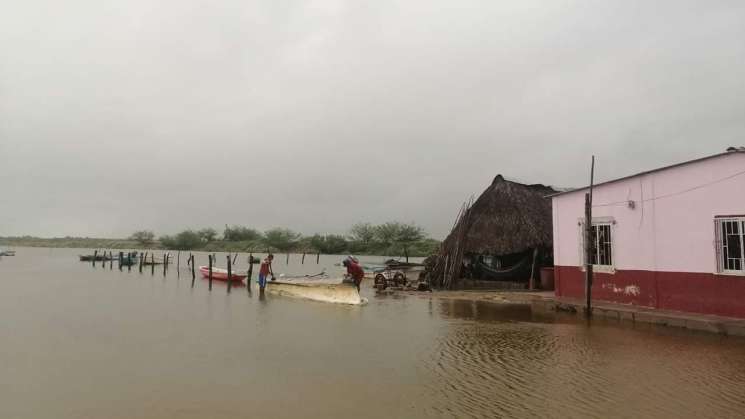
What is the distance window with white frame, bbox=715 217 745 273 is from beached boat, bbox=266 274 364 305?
1115 centimetres

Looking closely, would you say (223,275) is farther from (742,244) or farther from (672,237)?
(742,244)

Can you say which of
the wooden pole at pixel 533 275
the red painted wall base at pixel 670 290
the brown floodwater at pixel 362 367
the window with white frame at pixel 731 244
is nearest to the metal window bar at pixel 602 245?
the red painted wall base at pixel 670 290

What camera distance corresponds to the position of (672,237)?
13359mm

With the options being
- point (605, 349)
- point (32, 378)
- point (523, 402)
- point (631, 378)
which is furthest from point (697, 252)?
point (32, 378)

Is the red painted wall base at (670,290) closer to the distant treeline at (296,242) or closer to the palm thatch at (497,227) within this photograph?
the palm thatch at (497,227)

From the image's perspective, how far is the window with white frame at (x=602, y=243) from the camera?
50.2ft

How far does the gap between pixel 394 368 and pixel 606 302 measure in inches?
362

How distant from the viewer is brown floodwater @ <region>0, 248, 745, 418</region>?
698 cm

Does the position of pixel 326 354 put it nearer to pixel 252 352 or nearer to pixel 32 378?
pixel 252 352

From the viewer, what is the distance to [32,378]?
878cm

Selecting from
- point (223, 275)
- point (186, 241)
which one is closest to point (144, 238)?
point (186, 241)

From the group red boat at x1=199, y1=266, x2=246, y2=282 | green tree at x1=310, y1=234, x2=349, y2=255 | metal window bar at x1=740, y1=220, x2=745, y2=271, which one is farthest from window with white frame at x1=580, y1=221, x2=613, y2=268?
green tree at x1=310, y1=234, x2=349, y2=255

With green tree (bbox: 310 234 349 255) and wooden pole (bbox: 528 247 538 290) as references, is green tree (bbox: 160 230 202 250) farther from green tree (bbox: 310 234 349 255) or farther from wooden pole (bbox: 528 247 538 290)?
wooden pole (bbox: 528 247 538 290)

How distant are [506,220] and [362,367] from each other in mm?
14774
